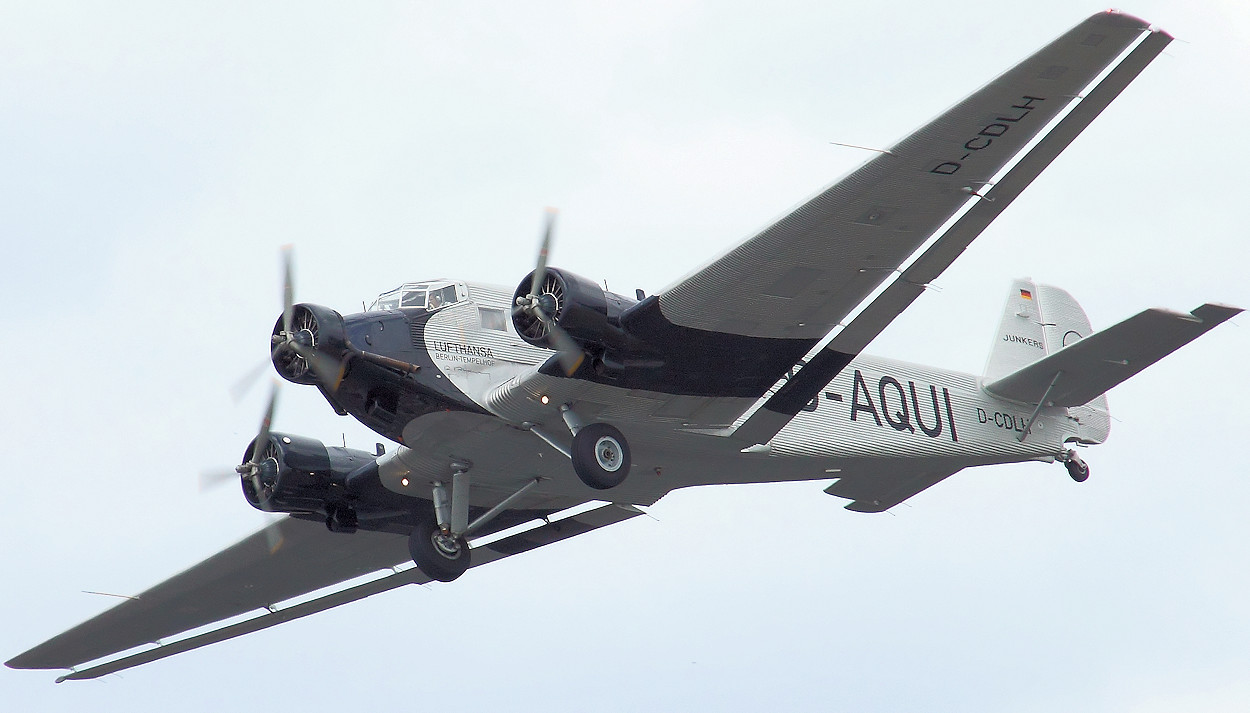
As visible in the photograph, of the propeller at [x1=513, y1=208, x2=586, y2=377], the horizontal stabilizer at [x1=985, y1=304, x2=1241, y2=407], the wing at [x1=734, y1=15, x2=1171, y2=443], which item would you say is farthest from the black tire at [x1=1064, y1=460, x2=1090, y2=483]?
the propeller at [x1=513, y1=208, x2=586, y2=377]

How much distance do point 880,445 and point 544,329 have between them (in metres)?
6.60

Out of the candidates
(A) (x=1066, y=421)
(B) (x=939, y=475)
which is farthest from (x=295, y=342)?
(A) (x=1066, y=421)

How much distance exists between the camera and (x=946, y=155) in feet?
54.1

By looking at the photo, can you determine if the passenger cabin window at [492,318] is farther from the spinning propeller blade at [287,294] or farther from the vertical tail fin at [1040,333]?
the vertical tail fin at [1040,333]

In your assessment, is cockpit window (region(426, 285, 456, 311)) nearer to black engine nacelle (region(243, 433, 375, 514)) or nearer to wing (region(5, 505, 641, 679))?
black engine nacelle (region(243, 433, 375, 514))

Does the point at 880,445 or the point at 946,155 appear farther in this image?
the point at 880,445

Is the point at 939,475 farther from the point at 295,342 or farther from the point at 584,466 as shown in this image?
the point at 295,342

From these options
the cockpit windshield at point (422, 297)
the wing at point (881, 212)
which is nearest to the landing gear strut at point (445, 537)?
the cockpit windshield at point (422, 297)

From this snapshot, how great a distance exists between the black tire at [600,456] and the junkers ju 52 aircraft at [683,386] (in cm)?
3

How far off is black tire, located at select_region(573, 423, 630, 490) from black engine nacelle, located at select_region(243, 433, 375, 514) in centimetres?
496

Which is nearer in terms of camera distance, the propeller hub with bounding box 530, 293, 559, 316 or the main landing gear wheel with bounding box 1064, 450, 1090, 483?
the propeller hub with bounding box 530, 293, 559, 316

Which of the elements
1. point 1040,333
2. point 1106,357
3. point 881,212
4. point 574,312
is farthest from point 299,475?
point 1040,333

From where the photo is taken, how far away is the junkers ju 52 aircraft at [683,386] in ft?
55.7

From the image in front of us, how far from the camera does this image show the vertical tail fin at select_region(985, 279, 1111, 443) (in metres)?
24.5
